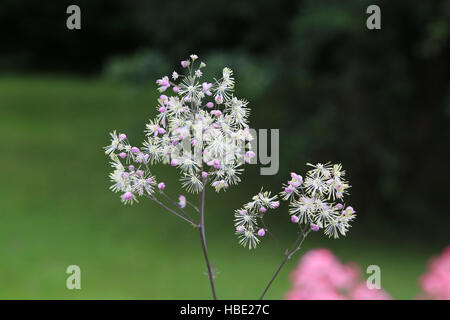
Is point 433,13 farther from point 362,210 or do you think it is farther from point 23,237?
point 23,237

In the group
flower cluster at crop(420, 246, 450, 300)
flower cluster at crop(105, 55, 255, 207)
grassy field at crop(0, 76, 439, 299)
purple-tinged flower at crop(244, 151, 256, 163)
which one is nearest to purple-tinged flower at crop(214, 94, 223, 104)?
flower cluster at crop(105, 55, 255, 207)

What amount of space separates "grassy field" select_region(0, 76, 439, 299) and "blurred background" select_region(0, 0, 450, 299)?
0.03m

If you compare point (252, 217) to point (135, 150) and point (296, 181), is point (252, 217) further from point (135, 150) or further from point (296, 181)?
point (135, 150)

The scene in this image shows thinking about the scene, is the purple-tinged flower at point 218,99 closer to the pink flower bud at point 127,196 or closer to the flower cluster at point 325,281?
the pink flower bud at point 127,196

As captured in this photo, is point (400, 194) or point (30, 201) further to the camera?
point (30, 201)

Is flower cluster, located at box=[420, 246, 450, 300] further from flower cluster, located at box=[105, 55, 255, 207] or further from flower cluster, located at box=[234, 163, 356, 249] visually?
flower cluster, located at box=[105, 55, 255, 207]

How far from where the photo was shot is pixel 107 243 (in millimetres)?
7344

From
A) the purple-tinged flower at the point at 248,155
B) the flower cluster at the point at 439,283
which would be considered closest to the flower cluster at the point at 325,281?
the flower cluster at the point at 439,283

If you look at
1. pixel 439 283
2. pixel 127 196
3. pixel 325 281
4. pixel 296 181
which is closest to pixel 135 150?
pixel 127 196

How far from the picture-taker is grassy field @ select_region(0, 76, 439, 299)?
20.2 feet

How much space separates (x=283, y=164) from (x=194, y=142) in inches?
224
